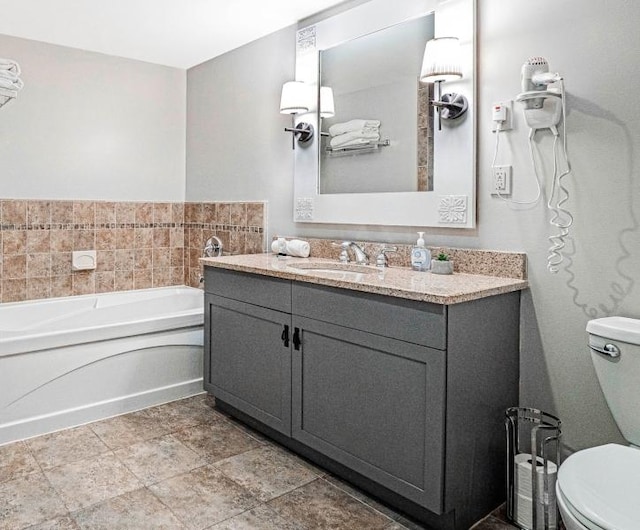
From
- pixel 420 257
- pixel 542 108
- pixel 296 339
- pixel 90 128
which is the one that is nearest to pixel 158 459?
pixel 296 339

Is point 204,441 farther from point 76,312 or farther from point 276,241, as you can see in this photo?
point 76,312

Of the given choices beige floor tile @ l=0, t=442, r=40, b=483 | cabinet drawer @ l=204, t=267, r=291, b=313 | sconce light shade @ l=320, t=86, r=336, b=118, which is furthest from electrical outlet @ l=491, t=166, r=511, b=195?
beige floor tile @ l=0, t=442, r=40, b=483

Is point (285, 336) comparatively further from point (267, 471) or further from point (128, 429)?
point (128, 429)

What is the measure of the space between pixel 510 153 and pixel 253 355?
1467 millimetres


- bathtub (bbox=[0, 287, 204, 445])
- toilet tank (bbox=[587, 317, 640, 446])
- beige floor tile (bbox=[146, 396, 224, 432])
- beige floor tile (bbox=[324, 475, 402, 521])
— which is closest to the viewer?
toilet tank (bbox=[587, 317, 640, 446])

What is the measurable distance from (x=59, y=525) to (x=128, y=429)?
85 centimetres

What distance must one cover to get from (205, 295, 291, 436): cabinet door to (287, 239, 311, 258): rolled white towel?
0.46 metres

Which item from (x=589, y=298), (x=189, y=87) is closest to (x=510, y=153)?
(x=589, y=298)

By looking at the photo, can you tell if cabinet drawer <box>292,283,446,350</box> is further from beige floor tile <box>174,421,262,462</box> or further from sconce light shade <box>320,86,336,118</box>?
sconce light shade <box>320,86,336,118</box>

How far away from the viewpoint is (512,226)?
214cm

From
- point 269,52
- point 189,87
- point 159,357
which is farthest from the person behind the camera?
point 189,87

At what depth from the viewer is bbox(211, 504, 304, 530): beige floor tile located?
6.26 feet

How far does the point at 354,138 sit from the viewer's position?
279 centimetres

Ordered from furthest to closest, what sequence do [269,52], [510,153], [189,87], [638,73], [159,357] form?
[189,87], [269,52], [159,357], [510,153], [638,73]
